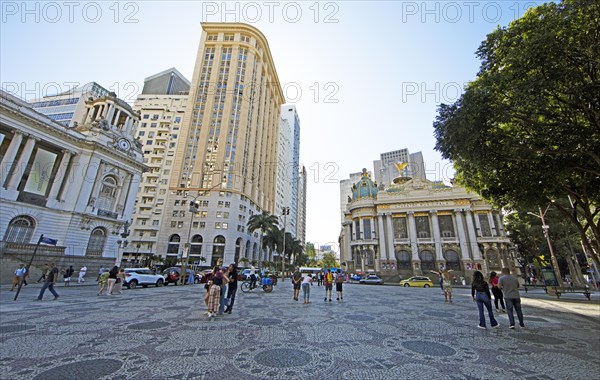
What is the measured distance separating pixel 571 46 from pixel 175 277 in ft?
104

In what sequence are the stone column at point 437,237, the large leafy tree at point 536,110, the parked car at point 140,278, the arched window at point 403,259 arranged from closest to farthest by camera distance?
the large leafy tree at point 536,110 → the parked car at point 140,278 → the stone column at point 437,237 → the arched window at point 403,259

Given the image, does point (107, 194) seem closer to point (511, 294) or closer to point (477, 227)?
point (511, 294)

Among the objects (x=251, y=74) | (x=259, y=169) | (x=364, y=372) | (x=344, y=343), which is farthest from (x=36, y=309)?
(x=251, y=74)

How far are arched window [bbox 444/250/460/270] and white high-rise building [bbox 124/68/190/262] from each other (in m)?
57.4

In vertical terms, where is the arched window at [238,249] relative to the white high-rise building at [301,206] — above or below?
below

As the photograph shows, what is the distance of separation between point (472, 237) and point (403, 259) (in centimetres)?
1358

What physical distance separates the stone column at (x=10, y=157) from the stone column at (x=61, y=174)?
428cm

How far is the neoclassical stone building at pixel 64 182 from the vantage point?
26.7 metres

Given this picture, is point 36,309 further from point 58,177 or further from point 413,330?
point 58,177

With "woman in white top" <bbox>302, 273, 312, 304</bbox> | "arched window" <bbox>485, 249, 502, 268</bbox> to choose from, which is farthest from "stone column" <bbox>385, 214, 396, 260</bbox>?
"woman in white top" <bbox>302, 273, 312, 304</bbox>

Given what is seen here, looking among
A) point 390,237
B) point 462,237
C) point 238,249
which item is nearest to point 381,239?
point 390,237

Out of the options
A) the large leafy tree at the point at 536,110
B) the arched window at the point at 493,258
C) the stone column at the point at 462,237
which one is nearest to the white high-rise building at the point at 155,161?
the large leafy tree at the point at 536,110

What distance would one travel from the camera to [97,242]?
33156 millimetres

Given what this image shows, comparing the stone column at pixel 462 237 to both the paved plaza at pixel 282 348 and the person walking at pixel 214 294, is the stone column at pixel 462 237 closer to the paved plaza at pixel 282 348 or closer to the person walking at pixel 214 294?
the paved plaza at pixel 282 348
